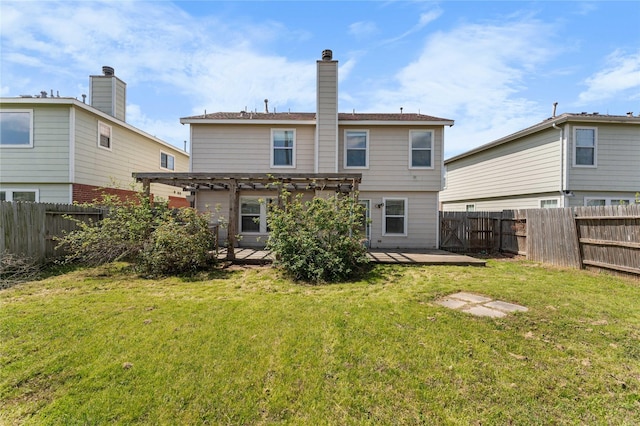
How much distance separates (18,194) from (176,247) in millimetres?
8720

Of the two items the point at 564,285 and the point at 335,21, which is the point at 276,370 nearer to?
the point at 564,285

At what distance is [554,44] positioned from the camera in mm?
9266

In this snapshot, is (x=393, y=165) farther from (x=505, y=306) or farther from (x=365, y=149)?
(x=505, y=306)

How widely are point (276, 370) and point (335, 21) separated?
10755 millimetres

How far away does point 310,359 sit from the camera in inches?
121

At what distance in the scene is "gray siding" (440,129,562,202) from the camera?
1166 centimetres

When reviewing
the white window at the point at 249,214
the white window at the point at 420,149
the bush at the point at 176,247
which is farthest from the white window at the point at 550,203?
the bush at the point at 176,247

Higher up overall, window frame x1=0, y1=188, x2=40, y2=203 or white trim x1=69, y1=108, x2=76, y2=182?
white trim x1=69, y1=108, x2=76, y2=182

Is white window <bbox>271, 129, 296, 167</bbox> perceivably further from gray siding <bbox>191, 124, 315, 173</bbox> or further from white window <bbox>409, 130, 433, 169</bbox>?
white window <bbox>409, 130, 433, 169</bbox>

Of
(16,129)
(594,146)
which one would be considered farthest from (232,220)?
(594,146)

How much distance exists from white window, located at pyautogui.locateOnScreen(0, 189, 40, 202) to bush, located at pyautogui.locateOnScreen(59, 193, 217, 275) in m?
5.03

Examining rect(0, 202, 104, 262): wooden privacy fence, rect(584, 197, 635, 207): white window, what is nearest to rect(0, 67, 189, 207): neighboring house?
rect(0, 202, 104, 262): wooden privacy fence

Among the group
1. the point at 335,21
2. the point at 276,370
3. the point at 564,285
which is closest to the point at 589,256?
the point at 564,285

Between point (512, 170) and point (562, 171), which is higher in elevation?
point (512, 170)
